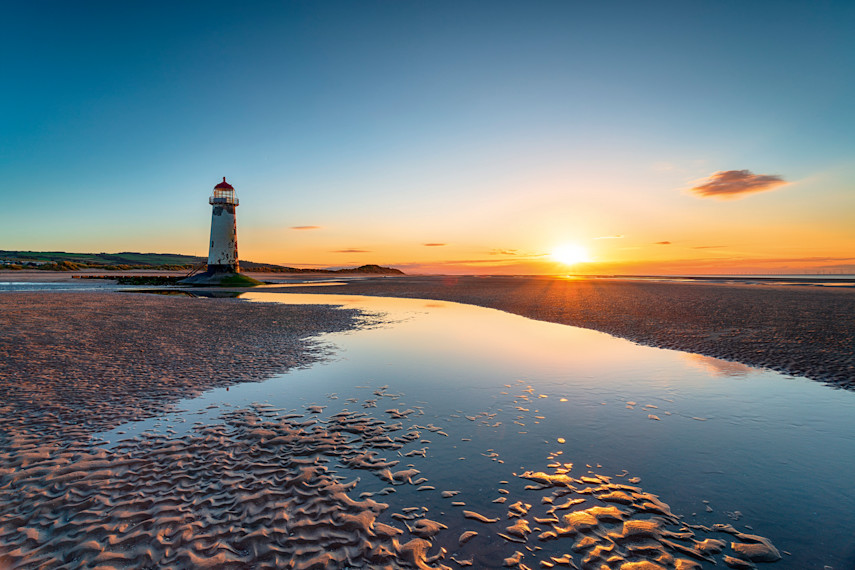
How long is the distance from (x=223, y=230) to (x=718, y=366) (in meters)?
60.2

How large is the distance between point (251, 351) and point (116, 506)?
1024cm

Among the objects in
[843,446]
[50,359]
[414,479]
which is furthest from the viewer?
[50,359]

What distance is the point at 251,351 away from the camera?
1514cm

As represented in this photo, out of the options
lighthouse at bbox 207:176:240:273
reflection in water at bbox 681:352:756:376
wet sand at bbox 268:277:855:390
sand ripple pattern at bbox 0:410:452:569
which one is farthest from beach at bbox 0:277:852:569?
lighthouse at bbox 207:176:240:273

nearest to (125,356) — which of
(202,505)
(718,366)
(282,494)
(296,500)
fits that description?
(202,505)

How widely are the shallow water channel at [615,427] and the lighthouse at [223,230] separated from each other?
50.2m

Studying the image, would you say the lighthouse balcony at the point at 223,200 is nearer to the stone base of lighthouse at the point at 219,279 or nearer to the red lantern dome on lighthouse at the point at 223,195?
the red lantern dome on lighthouse at the point at 223,195

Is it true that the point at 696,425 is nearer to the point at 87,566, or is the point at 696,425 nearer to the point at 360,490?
the point at 360,490

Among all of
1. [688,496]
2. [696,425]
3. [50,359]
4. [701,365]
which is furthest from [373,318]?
[688,496]

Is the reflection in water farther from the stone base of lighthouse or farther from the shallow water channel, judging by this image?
the stone base of lighthouse

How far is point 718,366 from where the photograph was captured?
527 inches

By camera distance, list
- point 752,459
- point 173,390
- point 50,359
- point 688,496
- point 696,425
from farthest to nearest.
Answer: point 50,359 → point 173,390 → point 696,425 → point 752,459 → point 688,496

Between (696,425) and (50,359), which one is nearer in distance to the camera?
(696,425)

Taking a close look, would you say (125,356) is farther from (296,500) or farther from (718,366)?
(718,366)
